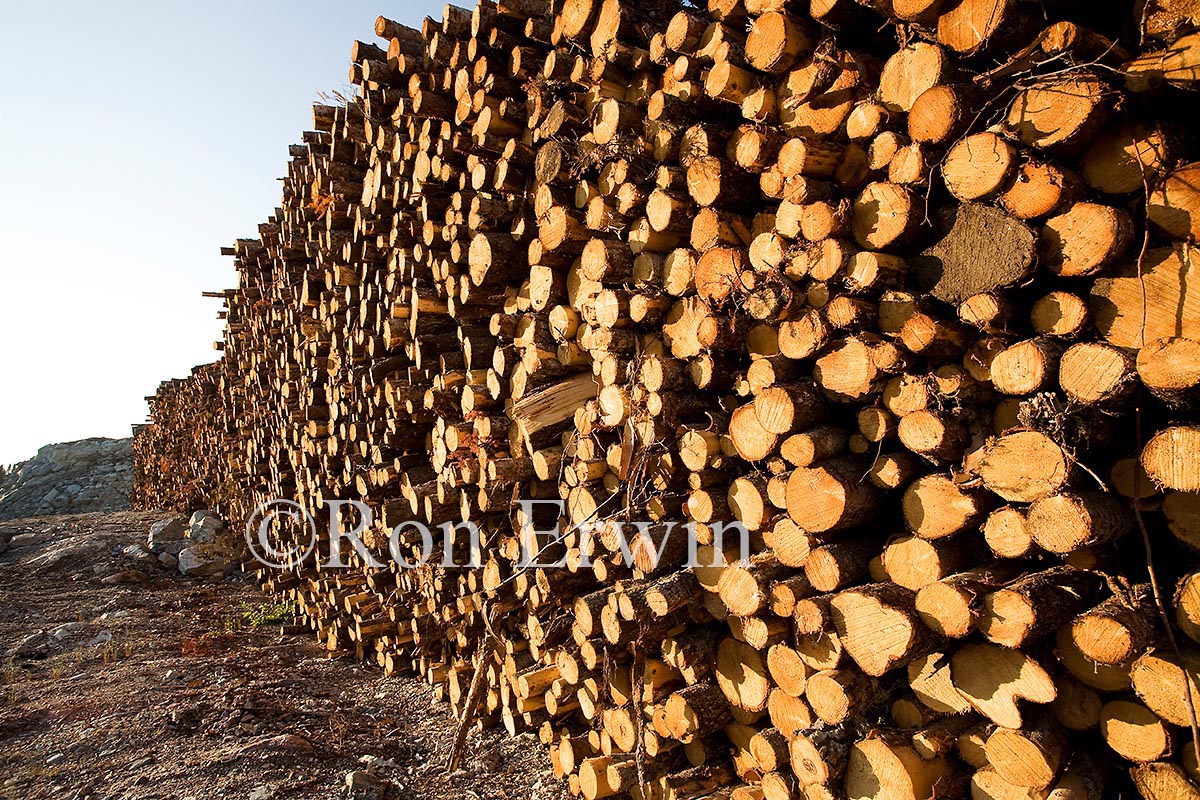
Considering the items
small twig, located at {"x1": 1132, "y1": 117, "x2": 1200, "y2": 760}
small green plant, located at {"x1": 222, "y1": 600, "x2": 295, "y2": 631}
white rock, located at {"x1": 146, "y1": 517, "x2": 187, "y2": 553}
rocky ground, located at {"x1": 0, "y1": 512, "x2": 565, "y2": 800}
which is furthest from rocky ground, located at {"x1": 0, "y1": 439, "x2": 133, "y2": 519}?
small twig, located at {"x1": 1132, "y1": 117, "x2": 1200, "y2": 760}

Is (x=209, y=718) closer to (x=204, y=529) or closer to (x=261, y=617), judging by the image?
(x=261, y=617)

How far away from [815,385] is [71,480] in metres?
19.2

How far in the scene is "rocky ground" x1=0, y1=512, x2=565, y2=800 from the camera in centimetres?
306

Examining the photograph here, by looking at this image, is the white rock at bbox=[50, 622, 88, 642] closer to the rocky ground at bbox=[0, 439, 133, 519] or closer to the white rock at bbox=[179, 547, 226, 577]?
the white rock at bbox=[179, 547, 226, 577]

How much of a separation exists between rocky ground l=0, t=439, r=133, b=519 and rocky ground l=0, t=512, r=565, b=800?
11034mm

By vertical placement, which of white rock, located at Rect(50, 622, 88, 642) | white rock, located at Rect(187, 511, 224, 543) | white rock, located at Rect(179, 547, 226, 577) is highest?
white rock, located at Rect(187, 511, 224, 543)

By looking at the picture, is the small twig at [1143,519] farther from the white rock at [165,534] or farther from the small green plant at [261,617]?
the white rock at [165,534]

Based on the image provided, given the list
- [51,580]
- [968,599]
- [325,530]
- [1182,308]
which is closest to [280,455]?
[325,530]

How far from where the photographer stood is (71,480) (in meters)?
15.9

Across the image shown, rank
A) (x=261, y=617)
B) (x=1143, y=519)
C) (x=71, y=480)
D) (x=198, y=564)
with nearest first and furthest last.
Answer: (x=1143, y=519) < (x=261, y=617) < (x=198, y=564) < (x=71, y=480)

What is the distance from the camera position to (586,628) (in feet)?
8.71

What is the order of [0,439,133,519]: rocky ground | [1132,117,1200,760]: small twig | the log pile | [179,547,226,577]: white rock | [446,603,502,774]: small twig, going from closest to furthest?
[1132,117,1200,760]: small twig, the log pile, [446,603,502,774]: small twig, [179,547,226,577]: white rock, [0,439,133,519]: rocky ground

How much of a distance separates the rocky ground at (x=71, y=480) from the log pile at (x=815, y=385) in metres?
15.3

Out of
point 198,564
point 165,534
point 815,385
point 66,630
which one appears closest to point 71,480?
point 165,534
